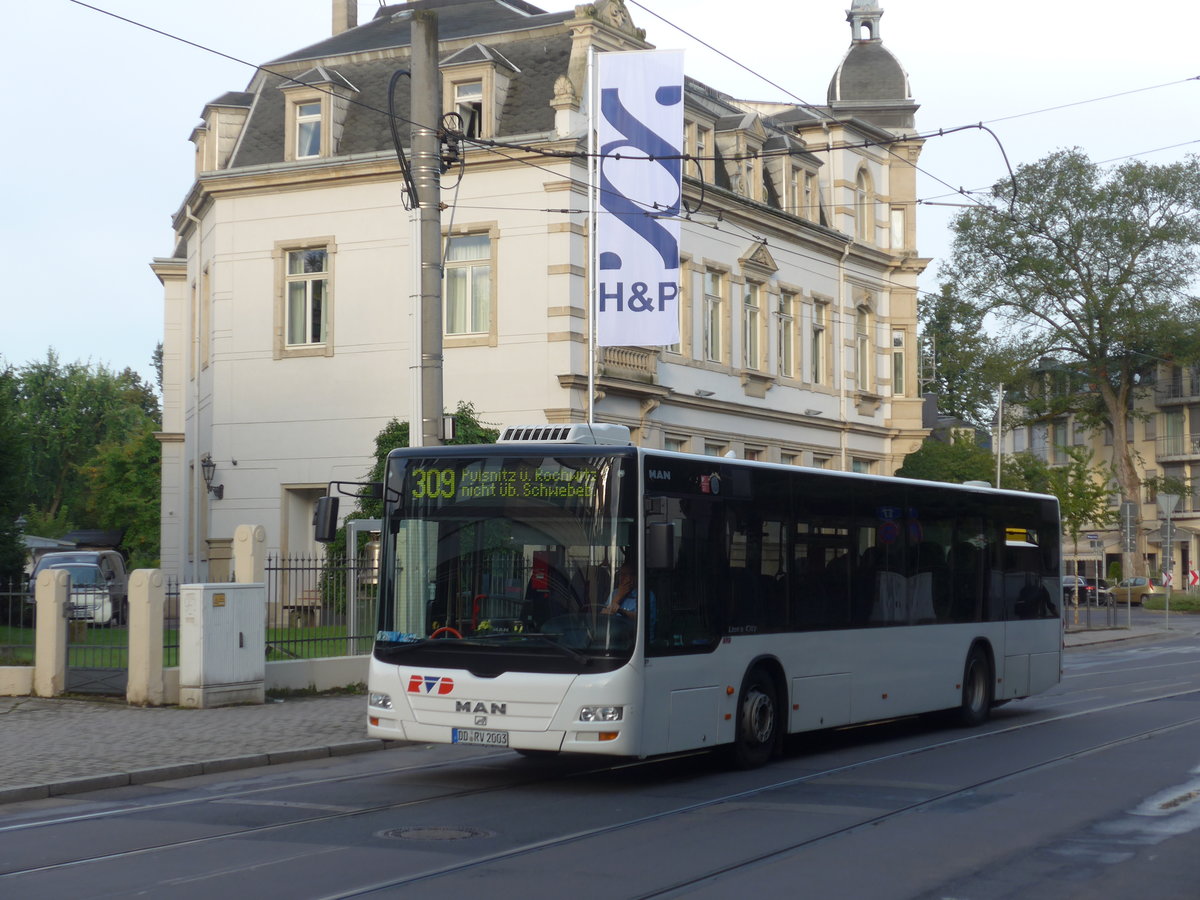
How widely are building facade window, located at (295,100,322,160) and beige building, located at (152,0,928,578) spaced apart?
4 centimetres

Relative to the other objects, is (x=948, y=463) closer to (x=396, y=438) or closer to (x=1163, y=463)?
(x=396, y=438)

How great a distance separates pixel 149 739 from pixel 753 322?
2579 cm

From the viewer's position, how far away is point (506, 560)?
40.8ft

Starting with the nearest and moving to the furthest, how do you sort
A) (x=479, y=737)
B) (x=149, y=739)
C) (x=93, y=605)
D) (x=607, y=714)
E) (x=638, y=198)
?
(x=607, y=714), (x=479, y=737), (x=149, y=739), (x=93, y=605), (x=638, y=198)

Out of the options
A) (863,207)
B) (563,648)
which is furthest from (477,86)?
(563,648)

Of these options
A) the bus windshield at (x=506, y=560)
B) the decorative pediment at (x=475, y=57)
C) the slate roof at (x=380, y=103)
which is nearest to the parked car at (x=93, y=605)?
the bus windshield at (x=506, y=560)

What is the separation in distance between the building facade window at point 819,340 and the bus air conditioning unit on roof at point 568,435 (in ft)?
94.9

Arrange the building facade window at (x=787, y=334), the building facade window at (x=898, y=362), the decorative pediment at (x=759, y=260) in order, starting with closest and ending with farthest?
1. the decorative pediment at (x=759, y=260)
2. the building facade window at (x=787, y=334)
3. the building facade window at (x=898, y=362)

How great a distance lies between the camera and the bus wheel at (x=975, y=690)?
18.0 meters

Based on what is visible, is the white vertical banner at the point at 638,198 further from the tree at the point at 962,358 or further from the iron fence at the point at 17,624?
the tree at the point at 962,358

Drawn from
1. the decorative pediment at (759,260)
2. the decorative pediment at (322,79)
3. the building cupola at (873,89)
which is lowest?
the decorative pediment at (759,260)

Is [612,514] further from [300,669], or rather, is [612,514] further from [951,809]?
[300,669]

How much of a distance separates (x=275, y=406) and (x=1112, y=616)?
94.5 ft

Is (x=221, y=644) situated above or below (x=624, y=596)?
below
